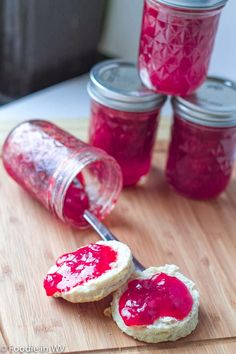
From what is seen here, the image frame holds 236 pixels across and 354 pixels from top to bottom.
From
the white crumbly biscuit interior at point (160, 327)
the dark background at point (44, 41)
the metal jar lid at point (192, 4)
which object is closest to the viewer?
the white crumbly biscuit interior at point (160, 327)

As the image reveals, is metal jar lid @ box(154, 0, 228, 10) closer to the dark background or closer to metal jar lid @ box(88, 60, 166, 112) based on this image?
metal jar lid @ box(88, 60, 166, 112)

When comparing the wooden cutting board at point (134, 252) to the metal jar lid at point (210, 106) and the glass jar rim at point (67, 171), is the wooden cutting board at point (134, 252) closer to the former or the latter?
the glass jar rim at point (67, 171)

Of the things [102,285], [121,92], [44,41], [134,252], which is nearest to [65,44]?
[44,41]

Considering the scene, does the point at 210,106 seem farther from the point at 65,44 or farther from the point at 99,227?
the point at 65,44

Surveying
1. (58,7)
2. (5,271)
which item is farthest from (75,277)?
(58,7)

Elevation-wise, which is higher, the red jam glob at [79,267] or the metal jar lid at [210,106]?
the metal jar lid at [210,106]

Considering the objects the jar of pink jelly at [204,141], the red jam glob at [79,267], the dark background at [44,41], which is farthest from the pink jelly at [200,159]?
the dark background at [44,41]

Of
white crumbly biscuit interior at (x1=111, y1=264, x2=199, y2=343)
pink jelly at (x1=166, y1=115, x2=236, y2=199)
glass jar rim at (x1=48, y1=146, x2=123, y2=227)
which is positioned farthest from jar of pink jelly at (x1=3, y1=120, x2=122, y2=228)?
white crumbly biscuit interior at (x1=111, y1=264, x2=199, y2=343)
